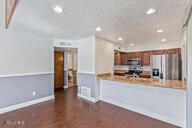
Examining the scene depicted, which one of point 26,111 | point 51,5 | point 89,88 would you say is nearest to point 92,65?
point 89,88

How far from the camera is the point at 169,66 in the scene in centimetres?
378

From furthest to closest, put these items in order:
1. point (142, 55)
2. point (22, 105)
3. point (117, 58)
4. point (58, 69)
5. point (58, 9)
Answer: point (117, 58) < point (58, 69) < point (142, 55) < point (22, 105) < point (58, 9)

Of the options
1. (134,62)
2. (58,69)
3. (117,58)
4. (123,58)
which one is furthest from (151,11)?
(58,69)

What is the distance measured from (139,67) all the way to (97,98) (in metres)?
3.27

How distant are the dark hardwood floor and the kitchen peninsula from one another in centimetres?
19

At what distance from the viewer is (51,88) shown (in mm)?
3750

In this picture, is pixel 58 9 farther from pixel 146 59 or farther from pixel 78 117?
pixel 146 59

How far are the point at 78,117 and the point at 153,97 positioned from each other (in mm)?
2134

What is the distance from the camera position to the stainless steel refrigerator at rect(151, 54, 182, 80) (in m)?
3.69

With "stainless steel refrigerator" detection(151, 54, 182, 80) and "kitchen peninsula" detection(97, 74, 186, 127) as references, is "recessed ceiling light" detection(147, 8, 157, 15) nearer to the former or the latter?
"kitchen peninsula" detection(97, 74, 186, 127)

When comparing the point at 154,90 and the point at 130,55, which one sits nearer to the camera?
the point at 154,90

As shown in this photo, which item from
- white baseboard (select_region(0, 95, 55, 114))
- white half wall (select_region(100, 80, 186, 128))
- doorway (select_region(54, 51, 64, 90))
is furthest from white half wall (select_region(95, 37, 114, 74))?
doorway (select_region(54, 51, 64, 90))

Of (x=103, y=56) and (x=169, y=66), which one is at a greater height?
(x=103, y=56)

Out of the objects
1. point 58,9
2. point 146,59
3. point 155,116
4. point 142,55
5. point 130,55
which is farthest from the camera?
point 130,55
